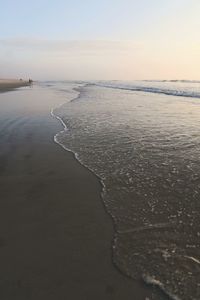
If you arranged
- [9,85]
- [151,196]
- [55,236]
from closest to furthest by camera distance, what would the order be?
[55,236], [151,196], [9,85]

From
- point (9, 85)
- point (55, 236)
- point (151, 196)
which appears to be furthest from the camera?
point (9, 85)

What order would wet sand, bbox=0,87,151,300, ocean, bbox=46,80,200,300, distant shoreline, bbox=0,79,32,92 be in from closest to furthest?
wet sand, bbox=0,87,151,300
ocean, bbox=46,80,200,300
distant shoreline, bbox=0,79,32,92

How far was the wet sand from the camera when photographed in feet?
13.2

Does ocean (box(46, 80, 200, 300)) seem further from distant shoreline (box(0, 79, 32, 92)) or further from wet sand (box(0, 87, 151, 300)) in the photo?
distant shoreline (box(0, 79, 32, 92))

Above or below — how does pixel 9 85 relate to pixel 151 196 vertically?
Result: below

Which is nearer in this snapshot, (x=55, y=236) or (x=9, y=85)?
(x=55, y=236)

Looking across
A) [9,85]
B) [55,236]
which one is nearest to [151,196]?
[55,236]

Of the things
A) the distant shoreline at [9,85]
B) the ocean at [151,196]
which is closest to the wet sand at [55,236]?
the ocean at [151,196]

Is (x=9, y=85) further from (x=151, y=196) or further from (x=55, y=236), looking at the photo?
(x=55, y=236)

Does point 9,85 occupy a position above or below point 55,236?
below

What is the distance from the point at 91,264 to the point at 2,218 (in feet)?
6.64

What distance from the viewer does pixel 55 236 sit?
17.0 feet

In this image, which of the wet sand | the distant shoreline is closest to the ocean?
the wet sand

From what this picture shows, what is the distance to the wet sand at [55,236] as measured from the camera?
Result: 4013 mm
